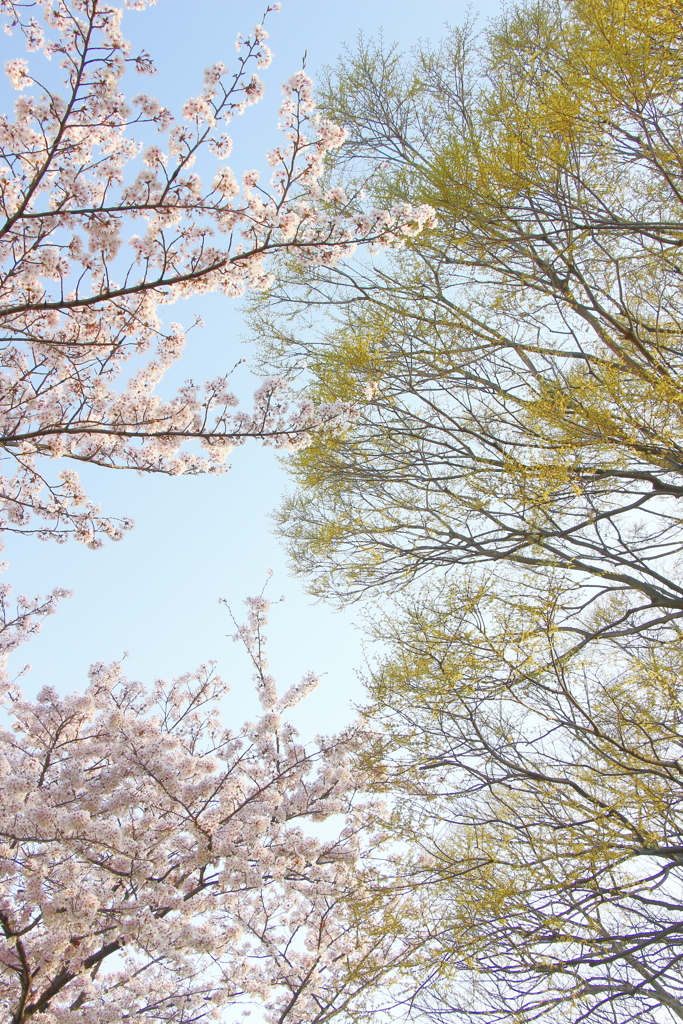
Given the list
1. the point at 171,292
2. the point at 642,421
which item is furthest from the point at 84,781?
the point at 642,421

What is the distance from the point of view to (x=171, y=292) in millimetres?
3232

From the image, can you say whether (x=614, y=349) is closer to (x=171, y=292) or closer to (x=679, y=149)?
(x=679, y=149)

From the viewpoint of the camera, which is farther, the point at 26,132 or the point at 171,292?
the point at 171,292

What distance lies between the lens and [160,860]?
388cm

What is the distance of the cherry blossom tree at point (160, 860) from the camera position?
3633mm

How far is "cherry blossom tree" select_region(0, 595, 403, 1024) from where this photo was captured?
3.63 metres

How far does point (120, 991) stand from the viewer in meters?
4.94

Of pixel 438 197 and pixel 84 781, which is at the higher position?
pixel 438 197

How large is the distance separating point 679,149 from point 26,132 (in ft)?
11.4

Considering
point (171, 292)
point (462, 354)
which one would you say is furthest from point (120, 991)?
point (462, 354)

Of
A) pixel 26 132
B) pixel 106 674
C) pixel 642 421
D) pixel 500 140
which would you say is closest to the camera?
pixel 26 132

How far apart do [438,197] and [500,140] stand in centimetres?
52

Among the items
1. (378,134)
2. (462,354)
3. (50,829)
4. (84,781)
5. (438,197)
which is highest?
(378,134)

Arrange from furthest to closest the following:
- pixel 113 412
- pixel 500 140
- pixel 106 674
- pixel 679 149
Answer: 1. pixel 106 674
2. pixel 500 140
3. pixel 679 149
4. pixel 113 412
